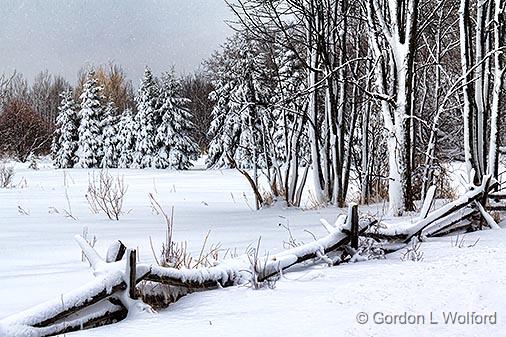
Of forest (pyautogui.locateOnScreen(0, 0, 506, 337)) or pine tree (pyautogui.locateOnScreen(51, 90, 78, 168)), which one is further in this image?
pine tree (pyautogui.locateOnScreen(51, 90, 78, 168))

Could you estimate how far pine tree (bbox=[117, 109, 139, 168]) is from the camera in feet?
120

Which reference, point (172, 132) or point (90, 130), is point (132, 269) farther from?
point (90, 130)

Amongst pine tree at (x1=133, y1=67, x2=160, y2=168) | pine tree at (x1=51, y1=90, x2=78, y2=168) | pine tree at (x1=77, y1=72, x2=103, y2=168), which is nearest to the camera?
pine tree at (x1=133, y1=67, x2=160, y2=168)

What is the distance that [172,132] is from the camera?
3538 cm

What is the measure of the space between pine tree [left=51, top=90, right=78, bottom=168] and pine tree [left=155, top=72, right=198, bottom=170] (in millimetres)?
6973

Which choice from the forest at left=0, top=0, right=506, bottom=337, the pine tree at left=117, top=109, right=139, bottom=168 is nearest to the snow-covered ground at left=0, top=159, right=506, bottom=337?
the forest at left=0, top=0, right=506, bottom=337

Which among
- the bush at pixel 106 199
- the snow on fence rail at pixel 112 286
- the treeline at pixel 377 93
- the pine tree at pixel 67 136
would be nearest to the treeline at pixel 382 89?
the treeline at pixel 377 93

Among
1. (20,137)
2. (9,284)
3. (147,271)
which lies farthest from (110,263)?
(20,137)

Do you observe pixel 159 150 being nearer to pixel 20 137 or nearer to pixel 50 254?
pixel 20 137

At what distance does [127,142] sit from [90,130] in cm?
308

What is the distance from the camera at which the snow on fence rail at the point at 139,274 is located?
2.52 meters

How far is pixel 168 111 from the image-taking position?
36031 mm

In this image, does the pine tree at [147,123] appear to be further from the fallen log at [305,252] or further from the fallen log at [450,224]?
the fallen log at [305,252]

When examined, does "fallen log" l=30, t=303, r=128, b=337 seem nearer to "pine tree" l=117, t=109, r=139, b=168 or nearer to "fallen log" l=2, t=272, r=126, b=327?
"fallen log" l=2, t=272, r=126, b=327
